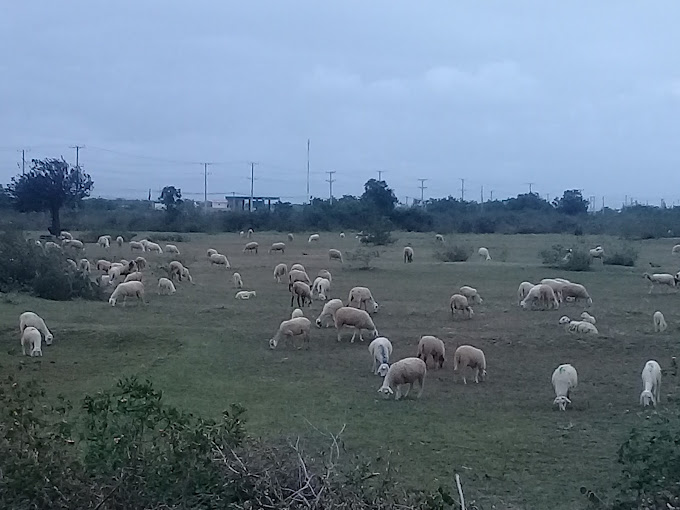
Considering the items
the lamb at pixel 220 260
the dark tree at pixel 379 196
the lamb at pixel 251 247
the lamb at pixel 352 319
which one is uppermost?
the dark tree at pixel 379 196

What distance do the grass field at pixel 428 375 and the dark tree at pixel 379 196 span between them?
44105 millimetres

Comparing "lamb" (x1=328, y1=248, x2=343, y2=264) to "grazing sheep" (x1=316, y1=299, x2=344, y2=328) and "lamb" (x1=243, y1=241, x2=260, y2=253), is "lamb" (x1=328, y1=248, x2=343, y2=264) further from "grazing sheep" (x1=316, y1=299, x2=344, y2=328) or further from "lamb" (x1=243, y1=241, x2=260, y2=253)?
"grazing sheep" (x1=316, y1=299, x2=344, y2=328)

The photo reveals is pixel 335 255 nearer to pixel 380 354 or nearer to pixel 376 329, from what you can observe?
pixel 376 329

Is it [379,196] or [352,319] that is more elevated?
[379,196]

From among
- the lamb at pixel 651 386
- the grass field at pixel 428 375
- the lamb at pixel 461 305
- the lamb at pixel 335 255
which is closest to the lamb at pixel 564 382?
the grass field at pixel 428 375

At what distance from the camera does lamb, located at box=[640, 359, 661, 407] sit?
1098 cm

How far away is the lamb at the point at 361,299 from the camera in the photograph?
19406 mm

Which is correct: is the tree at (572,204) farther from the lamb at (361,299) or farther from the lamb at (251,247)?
the lamb at (361,299)

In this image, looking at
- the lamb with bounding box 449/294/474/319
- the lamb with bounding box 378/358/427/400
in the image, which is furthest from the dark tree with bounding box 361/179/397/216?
the lamb with bounding box 378/358/427/400

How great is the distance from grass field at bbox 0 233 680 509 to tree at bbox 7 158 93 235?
2769cm

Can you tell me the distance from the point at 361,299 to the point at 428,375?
643 cm

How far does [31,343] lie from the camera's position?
46.7 feet

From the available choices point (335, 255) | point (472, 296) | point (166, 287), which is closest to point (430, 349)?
point (472, 296)

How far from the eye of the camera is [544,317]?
18703 mm
